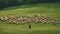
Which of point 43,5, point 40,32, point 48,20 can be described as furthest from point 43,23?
point 43,5

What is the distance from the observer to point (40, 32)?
2386 centimetres

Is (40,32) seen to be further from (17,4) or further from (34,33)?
(17,4)

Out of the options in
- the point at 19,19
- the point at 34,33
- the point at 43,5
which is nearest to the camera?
the point at 34,33

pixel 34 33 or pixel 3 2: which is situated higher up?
pixel 34 33

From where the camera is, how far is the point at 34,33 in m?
23.4

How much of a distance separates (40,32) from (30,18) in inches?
227

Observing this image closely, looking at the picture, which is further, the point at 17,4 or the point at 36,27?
the point at 17,4

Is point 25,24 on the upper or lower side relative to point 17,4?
upper

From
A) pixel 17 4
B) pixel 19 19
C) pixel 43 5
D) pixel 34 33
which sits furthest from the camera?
pixel 17 4

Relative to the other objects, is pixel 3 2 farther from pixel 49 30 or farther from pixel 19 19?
pixel 49 30

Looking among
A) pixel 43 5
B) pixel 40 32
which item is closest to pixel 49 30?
pixel 40 32

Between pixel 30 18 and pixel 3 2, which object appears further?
pixel 3 2

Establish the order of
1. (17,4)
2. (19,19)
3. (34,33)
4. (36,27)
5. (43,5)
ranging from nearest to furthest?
1. (34,33)
2. (36,27)
3. (19,19)
4. (43,5)
5. (17,4)

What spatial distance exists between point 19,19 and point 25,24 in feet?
5.76
